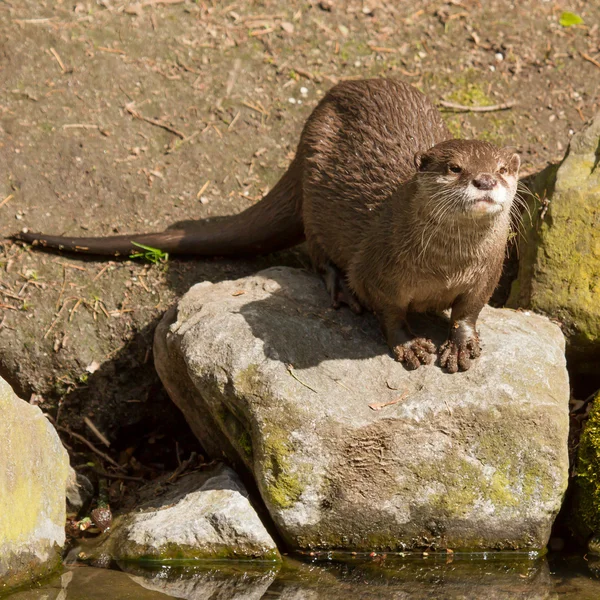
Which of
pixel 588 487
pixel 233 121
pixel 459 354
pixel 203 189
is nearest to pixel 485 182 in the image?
pixel 459 354

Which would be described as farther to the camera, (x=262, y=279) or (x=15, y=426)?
(x=262, y=279)

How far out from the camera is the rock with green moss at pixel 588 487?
113 inches

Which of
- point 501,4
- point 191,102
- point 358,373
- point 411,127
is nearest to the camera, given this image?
point 358,373

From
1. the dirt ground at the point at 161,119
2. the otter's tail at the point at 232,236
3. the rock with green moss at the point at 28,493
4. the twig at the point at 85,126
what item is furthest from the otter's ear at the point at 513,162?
the twig at the point at 85,126

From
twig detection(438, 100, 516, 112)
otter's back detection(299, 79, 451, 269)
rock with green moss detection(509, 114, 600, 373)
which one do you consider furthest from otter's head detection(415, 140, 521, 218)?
twig detection(438, 100, 516, 112)

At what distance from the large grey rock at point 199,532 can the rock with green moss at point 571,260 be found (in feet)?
4.14

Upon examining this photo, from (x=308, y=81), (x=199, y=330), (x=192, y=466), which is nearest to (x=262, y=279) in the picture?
(x=199, y=330)

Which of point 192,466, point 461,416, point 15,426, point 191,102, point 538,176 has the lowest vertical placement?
point 192,466

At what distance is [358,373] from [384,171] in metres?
0.68

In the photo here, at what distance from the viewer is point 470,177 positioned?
8.13 feet

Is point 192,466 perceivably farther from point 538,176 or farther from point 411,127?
point 538,176

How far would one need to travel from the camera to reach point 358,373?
2895mm

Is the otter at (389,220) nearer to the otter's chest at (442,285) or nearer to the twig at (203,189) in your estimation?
the otter's chest at (442,285)

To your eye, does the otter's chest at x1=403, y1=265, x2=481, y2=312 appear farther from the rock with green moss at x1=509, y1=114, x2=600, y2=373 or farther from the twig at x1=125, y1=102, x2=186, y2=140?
the twig at x1=125, y1=102, x2=186, y2=140
